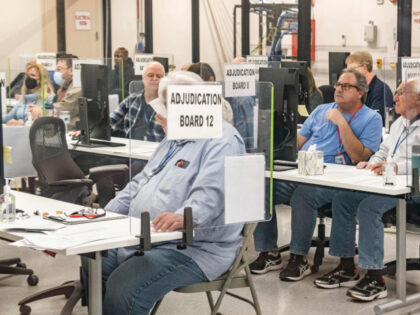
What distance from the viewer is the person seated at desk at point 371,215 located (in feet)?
14.0

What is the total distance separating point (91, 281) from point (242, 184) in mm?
721

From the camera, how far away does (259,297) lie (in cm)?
459

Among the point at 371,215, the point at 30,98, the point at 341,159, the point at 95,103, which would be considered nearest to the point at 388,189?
the point at 371,215

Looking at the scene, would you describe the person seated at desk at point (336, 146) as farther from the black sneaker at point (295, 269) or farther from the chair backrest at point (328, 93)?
the chair backrest at point (328, 93)

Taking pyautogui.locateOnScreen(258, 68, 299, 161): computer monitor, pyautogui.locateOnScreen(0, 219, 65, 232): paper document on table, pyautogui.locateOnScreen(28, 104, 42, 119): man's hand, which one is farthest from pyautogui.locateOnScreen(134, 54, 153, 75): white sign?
pyautogui.locateOnScreen(0, 219, 65, 232): paper document on table

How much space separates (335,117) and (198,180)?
6.76 ft

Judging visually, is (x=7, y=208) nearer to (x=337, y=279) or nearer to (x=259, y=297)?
(x=259, y=297)

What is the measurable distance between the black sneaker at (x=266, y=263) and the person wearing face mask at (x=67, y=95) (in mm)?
1744

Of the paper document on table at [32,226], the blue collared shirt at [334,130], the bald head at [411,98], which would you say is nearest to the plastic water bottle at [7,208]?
the paper document on table at [32,226]

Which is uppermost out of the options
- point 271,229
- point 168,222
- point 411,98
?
point 411,98

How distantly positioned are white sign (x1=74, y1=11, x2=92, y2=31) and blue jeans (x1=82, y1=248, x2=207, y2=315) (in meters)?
10.7

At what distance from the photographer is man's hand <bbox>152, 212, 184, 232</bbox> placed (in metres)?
3.10

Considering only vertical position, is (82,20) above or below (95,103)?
above

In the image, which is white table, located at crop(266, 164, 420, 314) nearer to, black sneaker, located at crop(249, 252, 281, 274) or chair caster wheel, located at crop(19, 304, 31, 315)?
black sneaker, located at crop(249, 252, 281, 274)
